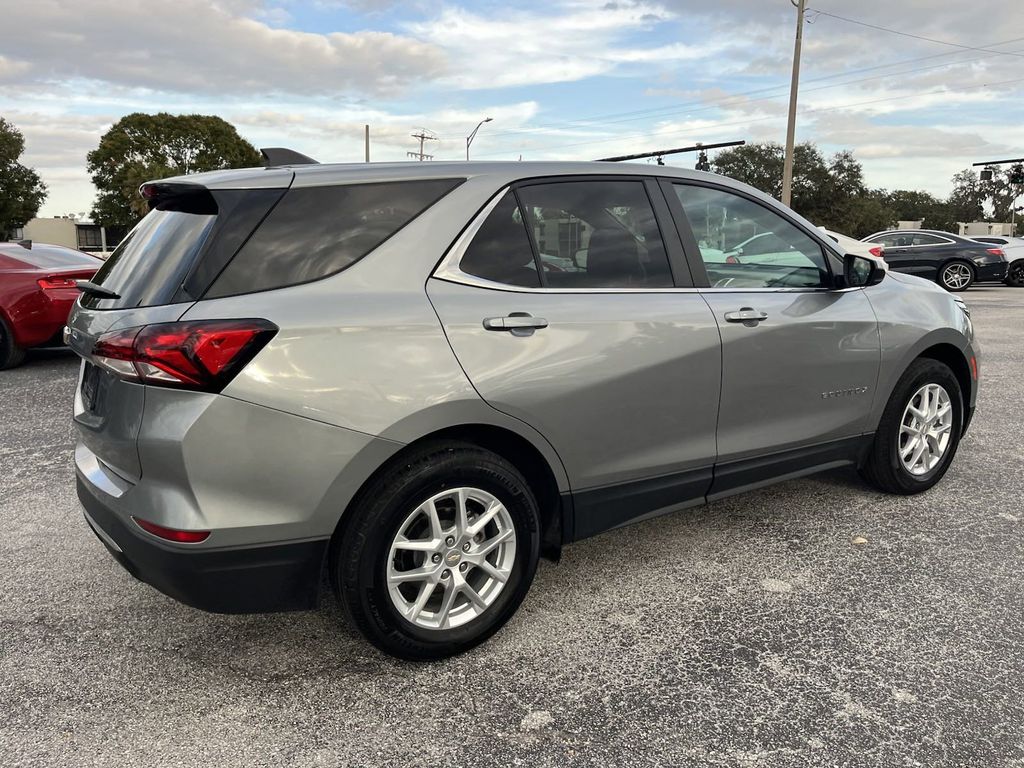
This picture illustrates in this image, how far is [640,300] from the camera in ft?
9.84

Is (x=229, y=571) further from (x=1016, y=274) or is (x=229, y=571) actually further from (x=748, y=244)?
(x=1016, y=274)

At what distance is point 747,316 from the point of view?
326cm

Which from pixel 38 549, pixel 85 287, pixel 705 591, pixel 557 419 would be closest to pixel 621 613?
pixel 705 591

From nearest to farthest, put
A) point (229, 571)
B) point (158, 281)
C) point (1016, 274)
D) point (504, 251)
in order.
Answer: point (229, 571) → point (158, 281) → point (504, 251) → point (1016, 274)

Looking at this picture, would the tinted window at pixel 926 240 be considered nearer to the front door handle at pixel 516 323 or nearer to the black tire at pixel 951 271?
the black tire at pixel 951 271

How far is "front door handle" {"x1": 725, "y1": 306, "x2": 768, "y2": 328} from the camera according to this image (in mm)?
3205

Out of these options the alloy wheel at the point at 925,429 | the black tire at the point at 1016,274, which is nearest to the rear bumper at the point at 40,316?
the alloy wheel at the point at 925,429

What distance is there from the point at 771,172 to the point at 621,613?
199 feet

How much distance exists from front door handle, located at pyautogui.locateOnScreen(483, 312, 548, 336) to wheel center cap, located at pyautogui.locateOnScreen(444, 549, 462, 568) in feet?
2.44

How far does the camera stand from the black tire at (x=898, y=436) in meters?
3.98

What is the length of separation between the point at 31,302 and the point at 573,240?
23.7 ft

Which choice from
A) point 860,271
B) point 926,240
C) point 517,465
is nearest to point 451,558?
point 517,465

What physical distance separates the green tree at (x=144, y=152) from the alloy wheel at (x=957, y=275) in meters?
54.6

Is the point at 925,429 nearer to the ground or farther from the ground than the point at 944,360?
nearer to the ground
